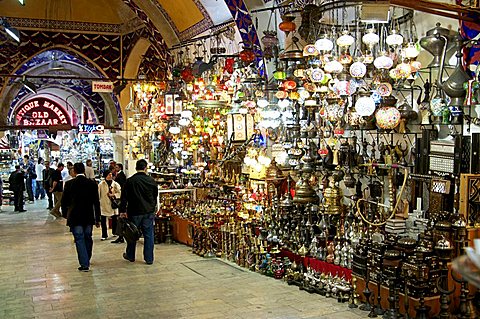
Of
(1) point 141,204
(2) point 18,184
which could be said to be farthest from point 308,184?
(2) point 18,184

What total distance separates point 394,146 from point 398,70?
994 mm

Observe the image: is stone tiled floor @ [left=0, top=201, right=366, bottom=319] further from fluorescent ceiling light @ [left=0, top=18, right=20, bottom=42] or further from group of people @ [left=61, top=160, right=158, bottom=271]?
fluorescent ceiling light @ [left=0, top=18, right=20, bottom=42]

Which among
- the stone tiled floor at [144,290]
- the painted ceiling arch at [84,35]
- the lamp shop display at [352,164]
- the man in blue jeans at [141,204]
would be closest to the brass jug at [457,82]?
the lamp shop display at [352,164]

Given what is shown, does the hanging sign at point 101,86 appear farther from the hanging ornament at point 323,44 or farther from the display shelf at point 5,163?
the hanging ornament at point 323,44

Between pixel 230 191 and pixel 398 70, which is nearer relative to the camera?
pixel 398 70

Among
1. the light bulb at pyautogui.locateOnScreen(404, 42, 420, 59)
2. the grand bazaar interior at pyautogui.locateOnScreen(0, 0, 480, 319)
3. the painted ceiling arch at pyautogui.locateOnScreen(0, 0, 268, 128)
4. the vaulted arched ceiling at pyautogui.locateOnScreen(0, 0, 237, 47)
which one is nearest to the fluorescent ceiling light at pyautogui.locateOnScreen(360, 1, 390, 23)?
the grand bazaar interior at pyautogui.locateOnScreen(0, 0, 480, 319)

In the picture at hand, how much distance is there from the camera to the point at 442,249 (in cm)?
413

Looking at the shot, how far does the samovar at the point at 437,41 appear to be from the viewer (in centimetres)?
449

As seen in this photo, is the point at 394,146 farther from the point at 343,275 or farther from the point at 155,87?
the point at 155,87

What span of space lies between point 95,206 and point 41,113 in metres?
15.8

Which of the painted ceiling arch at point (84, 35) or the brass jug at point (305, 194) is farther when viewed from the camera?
the painted ceiling arch at point (84, 35)

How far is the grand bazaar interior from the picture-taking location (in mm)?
4297

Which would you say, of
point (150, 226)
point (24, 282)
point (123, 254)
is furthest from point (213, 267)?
point (24, 282)

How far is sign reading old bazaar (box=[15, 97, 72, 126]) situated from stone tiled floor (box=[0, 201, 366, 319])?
45.8ft
